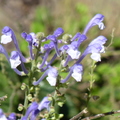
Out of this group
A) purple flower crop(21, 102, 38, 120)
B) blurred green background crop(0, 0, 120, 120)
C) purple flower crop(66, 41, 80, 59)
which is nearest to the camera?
purple flower crop(66, 41, 80, 59)

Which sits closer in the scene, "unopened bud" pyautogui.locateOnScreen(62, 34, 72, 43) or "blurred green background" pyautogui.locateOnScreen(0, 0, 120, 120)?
"unopened bud" pyautogui.locateOnScreen(62, 34, 72, 43)

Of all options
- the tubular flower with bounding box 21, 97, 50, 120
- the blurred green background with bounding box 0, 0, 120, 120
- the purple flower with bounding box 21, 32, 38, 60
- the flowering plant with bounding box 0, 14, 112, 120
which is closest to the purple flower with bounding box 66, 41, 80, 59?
the flowering plant with bounding box 0, 14, 112, 120

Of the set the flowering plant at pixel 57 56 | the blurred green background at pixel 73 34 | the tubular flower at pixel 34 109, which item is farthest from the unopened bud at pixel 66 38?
the blurred green background at pixel 73 34

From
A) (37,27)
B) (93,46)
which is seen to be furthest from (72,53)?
(37,27)

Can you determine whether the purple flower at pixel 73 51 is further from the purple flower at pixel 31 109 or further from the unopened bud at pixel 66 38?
the purple flower at pixel 31 109

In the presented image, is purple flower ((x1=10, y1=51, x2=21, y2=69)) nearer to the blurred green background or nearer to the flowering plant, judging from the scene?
the flowering plant

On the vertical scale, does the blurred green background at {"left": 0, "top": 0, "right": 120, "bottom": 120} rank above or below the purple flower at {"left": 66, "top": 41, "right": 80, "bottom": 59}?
above

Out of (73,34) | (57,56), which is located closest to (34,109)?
(57,56)

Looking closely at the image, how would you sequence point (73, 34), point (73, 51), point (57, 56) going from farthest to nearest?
point (73, 34) < point (57, 56) < point (73, 51)

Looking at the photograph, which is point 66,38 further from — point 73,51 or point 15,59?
point 15,59
